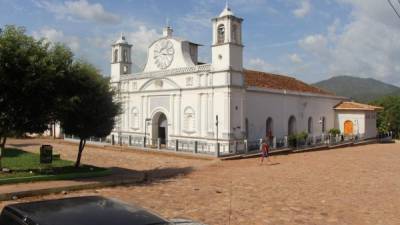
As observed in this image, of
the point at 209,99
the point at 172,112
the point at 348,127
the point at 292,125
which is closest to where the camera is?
the point at 209,99

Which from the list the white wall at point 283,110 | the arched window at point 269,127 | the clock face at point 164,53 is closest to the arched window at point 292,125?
the white wall at point 283,110

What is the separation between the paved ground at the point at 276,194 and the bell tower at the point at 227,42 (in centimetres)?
906

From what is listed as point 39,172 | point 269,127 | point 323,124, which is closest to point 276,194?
point 39,172

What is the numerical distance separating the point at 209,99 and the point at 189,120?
2.60 m

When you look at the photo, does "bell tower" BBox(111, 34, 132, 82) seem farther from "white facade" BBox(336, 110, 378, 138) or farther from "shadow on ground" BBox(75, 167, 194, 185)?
"white facade" BBox(336, 110, 378, 138)

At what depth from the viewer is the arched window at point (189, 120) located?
30906 millimetres

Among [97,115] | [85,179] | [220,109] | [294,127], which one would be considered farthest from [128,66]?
[85,179]

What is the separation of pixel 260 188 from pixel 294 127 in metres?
24.0

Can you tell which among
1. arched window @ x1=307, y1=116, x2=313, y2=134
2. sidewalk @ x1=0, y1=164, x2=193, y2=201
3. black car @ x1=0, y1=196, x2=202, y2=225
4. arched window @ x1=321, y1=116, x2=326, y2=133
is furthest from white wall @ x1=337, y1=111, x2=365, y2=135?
black car @ x1=0, y1=196, x2=202, y2=225

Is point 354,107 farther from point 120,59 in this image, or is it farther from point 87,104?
point 87,104

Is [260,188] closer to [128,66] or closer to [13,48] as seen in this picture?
[13,48]

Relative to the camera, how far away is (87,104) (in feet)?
54.6

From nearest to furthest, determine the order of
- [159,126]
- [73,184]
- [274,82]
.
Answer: [73,184] < [159,126] < [274,82]

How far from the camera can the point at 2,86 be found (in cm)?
1370
